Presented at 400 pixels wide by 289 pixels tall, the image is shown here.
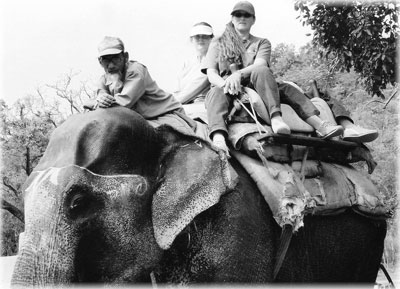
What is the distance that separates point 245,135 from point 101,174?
1388mm

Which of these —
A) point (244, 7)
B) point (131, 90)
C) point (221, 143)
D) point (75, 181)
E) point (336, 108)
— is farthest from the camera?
point (336, 108)

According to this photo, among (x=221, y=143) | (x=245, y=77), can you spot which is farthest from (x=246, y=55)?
(x=221, y=143)

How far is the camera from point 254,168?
15.9 feet

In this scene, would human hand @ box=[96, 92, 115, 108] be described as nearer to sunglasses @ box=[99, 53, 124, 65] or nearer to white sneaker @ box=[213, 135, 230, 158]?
sunglasses @ box=[99, 53, 124, 65]

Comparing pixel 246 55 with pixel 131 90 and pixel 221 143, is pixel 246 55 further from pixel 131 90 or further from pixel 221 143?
pixel 131 90

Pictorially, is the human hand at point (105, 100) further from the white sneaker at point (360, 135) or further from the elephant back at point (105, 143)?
the white sneaker at point (360, 135)

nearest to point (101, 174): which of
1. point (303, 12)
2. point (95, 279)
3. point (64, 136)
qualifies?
point (64, 136)

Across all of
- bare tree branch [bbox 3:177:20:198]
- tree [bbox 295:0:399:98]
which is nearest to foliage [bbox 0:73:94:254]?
bare tree branch [bbox 3:177:20:198]

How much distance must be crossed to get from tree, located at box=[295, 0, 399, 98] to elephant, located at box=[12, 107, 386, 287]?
5500 mm

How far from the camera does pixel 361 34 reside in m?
9.70

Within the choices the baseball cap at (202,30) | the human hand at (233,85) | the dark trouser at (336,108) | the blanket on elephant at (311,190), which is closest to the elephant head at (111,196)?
the blanket on elephant at (311,190)

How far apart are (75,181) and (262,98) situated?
2.01 meters

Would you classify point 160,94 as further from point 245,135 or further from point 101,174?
point 101,174

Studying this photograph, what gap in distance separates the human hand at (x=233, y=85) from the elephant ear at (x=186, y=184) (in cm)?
79
